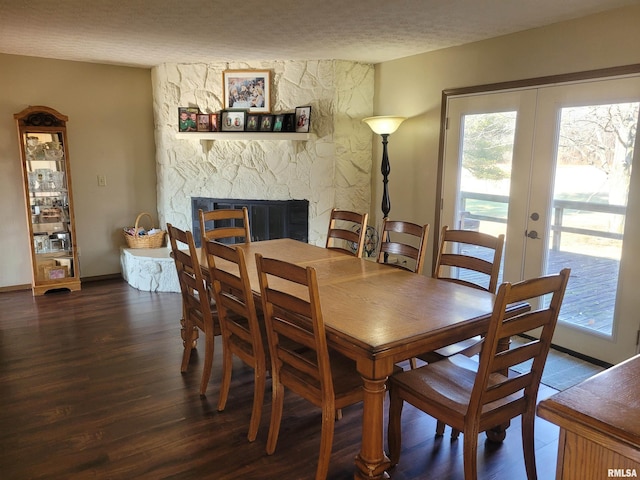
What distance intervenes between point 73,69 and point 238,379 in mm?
3797

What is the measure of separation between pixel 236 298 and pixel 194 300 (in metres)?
0.51

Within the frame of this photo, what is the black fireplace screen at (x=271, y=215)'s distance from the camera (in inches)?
195

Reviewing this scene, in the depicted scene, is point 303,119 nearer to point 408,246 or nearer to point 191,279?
point 408,246

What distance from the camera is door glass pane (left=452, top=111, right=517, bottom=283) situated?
371 centimetres

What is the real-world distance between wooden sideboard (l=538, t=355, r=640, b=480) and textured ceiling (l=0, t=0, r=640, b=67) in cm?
253

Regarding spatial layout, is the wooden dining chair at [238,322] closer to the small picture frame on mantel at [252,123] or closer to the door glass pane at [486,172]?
the door glass pane at [486,172]

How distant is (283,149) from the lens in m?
4.88

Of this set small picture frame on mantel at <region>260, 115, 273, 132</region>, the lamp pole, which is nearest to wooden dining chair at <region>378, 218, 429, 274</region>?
the lamp pole

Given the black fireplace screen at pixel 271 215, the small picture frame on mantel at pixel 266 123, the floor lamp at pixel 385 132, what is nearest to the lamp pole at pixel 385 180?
the floor lamp at pixel 385 132

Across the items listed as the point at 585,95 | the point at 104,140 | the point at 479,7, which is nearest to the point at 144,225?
the point at 104,140

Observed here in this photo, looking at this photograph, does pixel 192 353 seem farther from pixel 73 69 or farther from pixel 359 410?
A: pixel 73 69

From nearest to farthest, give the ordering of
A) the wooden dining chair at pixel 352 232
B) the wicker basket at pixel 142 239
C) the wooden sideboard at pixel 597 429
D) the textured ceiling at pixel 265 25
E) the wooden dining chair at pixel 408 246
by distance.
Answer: the wooden sideboard at pixel 597 429
the wooden dining chair at pixel 408 246
the textured ceiling at pixel 265 25
the wooden dining chair at pixel 352 232
the wicker basket at pixel 142 239

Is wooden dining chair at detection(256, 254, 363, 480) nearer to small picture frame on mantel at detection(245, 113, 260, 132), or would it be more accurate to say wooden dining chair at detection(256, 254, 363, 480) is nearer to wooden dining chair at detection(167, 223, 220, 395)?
wooden dining chair at detection(167, 223, 220, 395)

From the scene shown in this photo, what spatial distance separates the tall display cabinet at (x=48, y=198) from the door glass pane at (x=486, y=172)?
3757 millimetres
